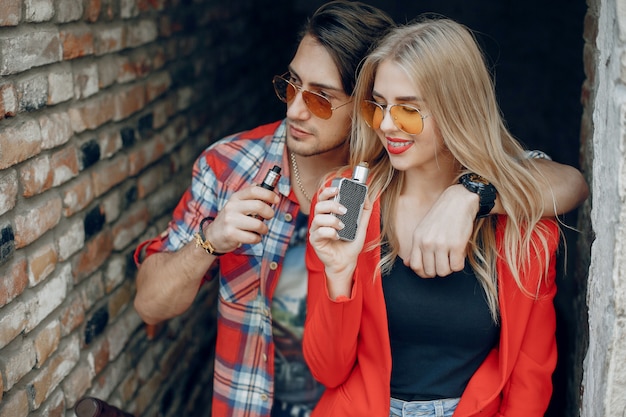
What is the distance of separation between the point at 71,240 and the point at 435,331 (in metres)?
1.13

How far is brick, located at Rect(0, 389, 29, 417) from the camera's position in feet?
6.21

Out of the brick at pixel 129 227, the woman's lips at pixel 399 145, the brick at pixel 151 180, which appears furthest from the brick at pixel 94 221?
the woman's lips at pixel 399 145

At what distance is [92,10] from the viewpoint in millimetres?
→ 2330

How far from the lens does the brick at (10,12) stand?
5.97 feet

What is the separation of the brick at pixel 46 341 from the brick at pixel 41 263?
0.15 meters

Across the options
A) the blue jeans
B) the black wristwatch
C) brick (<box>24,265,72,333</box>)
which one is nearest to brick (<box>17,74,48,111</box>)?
brick (<box>24,265,72,333</box>)

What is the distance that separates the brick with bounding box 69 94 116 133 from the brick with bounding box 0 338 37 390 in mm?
666

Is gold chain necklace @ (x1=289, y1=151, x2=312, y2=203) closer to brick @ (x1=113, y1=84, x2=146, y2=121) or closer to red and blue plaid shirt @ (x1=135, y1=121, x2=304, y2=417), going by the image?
red and blue plaid shirt @ (x1=135, y1=121, x2=304, y2=417)

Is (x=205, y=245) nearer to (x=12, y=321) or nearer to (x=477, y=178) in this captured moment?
(x=12, y=321)

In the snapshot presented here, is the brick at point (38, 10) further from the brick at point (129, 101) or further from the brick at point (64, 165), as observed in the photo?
the brick at point (129, 101)

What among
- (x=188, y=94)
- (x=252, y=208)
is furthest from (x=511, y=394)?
(x=188, y=94)

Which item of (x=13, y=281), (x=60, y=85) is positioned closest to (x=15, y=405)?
(x=13, y=281)

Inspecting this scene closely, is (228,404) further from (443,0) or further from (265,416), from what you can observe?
(443,0)

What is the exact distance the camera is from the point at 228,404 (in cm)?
253
